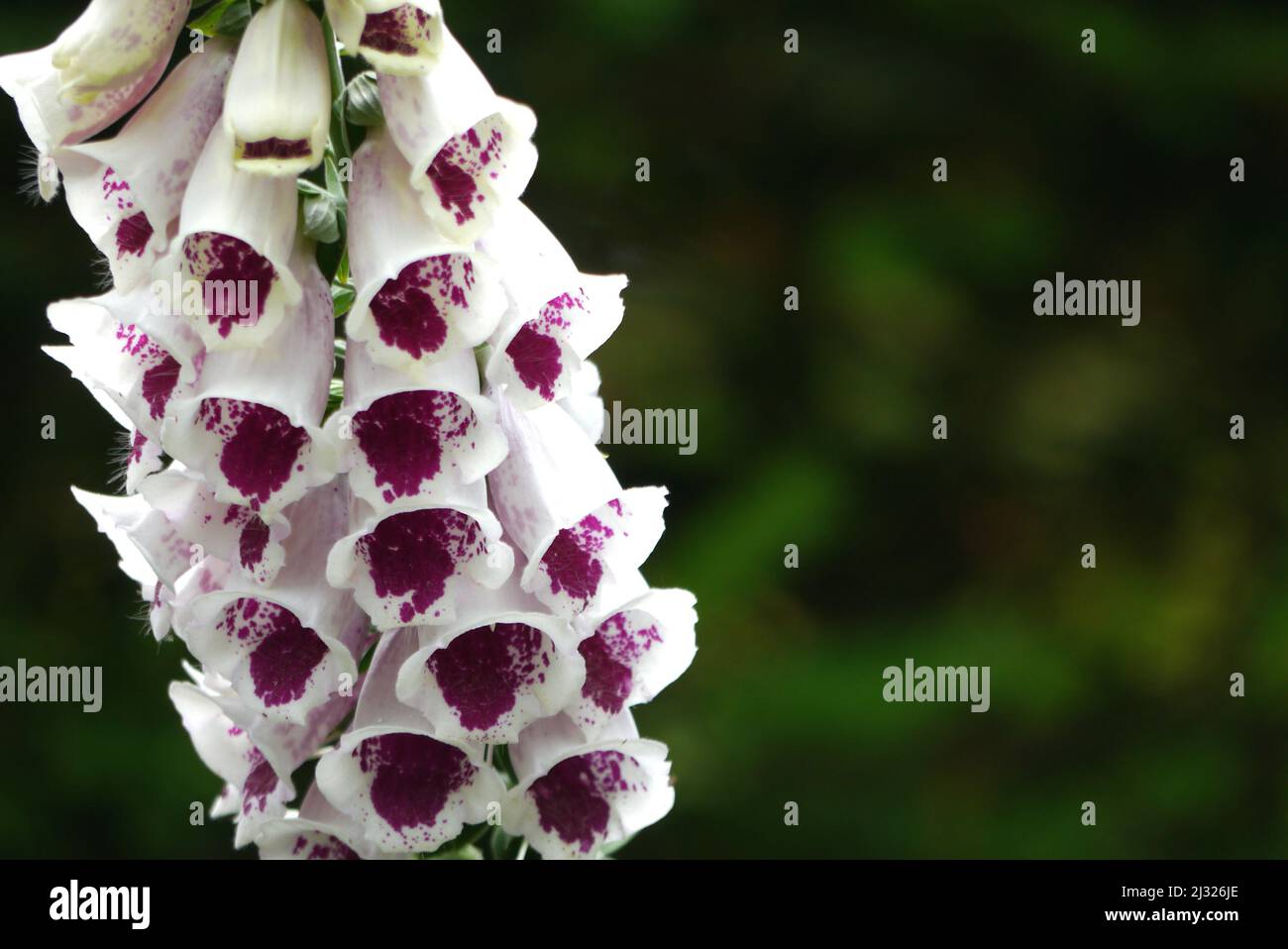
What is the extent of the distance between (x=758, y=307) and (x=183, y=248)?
6.96 feet

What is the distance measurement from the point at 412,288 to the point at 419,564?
20 centimetres

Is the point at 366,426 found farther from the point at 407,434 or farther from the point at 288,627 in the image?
the point at 288,627

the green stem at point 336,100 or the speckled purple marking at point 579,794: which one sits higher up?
the green stem at point 336,100

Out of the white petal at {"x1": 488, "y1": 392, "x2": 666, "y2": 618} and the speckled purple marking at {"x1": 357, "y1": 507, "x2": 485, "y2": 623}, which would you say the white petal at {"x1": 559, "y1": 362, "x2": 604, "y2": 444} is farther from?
the speckled purple marking at {"x1": 357, "y1": 507, "x2": 485, "y2": 623}

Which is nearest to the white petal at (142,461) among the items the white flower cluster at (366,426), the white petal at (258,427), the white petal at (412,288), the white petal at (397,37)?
the white flower cluster at (366,426)

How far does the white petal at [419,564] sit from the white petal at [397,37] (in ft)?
1.00

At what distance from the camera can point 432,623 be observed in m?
1.07

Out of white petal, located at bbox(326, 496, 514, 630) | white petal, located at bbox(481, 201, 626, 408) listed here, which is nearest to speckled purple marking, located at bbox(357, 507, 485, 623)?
white petal, located at bbox(326, 496, 514, 630)

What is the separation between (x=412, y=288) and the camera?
1.04 metres

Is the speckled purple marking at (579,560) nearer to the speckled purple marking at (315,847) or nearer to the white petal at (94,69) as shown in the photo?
the speckled purple marking at (315,847)

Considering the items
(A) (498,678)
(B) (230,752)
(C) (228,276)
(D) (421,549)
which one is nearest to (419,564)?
(D) (421,549)

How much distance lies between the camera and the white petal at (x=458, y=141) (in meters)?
1.01

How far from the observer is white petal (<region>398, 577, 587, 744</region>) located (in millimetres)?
1112

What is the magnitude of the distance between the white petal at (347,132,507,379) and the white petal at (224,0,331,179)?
0.07 metres
